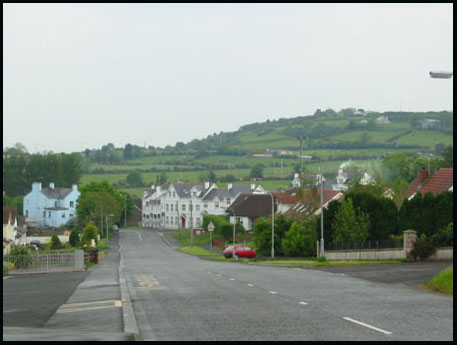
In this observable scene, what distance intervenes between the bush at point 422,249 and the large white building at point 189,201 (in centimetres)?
10255

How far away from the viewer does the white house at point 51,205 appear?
509 ft

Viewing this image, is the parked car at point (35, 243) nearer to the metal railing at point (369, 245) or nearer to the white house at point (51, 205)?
the white house at point (51, 205)

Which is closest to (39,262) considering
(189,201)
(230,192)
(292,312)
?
(292,312)

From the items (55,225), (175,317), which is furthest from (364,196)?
(55,225)

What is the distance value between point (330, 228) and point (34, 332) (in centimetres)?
4805

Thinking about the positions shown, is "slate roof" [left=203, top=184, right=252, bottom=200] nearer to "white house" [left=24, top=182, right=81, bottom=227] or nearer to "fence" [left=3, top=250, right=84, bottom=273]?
"white house" [left=24, top=182, right=81, bottom=227]

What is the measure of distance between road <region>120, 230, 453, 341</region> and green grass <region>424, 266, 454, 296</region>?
756mm

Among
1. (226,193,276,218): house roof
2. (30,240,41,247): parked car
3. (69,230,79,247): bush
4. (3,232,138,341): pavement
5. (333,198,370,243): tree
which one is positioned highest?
(226,193,276,218): house roof

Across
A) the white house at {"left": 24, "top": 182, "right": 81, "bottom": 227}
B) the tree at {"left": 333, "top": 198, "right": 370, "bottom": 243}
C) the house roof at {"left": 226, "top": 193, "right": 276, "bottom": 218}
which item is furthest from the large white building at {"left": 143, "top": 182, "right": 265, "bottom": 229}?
the tree at {"left": 333, "top": 198, "right": 370, "bottom": 243}

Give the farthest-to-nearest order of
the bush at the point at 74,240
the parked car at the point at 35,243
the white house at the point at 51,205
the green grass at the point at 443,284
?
the white house at the point at 51,205
the parked car at the point at 35,243
the bush at the point at 74,240
the green grass at the point at 443,284

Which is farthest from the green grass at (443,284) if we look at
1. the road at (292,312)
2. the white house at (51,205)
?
the white house at (51,205)

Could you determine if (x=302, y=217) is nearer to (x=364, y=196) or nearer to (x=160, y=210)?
(x=364, y=196)

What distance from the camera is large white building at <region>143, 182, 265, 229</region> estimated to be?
156 meters

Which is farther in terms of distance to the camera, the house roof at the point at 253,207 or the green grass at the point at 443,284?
the house roof at the point at 253,207
